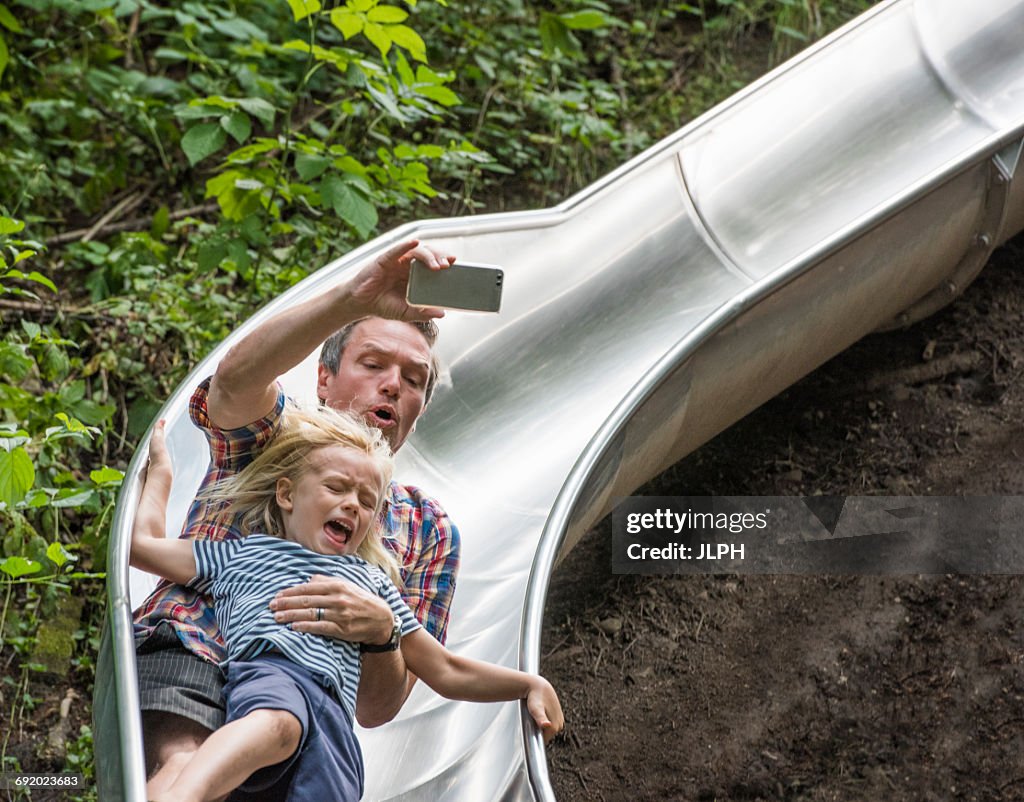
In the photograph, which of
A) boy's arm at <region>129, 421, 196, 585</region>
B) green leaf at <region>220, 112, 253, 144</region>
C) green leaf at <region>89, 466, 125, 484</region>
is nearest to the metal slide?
boy's arm at <region>129, 421, 196, 585</region>

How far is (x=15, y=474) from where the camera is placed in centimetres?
182

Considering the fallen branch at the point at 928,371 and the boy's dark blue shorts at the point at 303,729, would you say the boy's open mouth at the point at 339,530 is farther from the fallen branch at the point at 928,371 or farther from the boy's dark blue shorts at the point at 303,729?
the fallen branch at the point at 928,371

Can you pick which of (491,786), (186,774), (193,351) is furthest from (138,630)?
(193,351)

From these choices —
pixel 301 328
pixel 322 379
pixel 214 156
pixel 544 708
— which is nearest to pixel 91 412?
pixel 322 379

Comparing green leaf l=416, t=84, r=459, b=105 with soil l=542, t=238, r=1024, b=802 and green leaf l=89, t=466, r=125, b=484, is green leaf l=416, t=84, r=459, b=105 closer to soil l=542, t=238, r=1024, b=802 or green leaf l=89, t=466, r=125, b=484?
soil l=542, t=238, r=1024, b=802

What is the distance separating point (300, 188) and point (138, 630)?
4.46ft

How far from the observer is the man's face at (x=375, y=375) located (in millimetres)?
1958

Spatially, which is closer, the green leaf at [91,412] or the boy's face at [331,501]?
the boy's face at [331,501]

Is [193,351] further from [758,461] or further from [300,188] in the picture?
[758,461]

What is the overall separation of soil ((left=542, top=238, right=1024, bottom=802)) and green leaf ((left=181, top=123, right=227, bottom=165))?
3.79 feet

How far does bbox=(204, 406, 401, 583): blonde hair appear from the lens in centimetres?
167

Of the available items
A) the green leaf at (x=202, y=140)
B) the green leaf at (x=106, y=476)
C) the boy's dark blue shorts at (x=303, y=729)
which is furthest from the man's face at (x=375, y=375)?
the green leaf at (x=202, y=140)

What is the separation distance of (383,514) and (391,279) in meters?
0.37

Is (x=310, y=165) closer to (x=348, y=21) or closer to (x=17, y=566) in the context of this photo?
(x=348, y=21)
